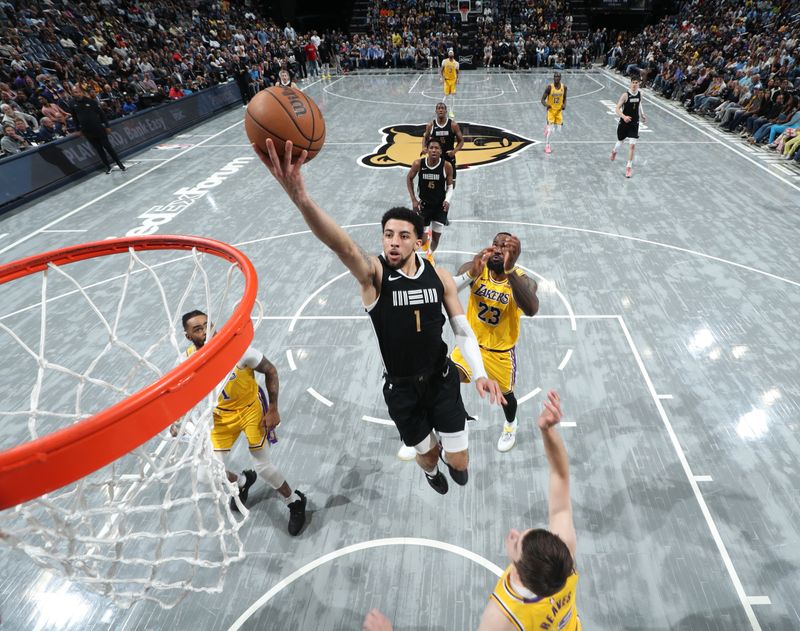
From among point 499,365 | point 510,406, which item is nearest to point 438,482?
point 510,406

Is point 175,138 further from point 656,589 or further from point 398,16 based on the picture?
point 398,16

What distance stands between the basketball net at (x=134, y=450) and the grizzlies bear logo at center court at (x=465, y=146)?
5.72 meters

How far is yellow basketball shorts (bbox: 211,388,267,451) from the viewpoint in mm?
3471

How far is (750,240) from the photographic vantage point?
24.5ft

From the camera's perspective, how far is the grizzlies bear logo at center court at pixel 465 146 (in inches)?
A: 456

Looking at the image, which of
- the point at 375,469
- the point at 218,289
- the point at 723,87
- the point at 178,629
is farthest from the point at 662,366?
the point at 723,87

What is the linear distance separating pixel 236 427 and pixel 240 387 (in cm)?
30

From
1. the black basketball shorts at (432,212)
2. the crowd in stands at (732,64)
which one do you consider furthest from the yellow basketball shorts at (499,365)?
the crowd in stands at (732,64)

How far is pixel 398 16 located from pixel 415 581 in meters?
32.6

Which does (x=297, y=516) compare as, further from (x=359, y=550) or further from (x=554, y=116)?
(x=554, y=116)

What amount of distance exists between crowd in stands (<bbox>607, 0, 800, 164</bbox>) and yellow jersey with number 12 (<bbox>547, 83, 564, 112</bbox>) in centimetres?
491

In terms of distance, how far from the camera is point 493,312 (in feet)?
12.7

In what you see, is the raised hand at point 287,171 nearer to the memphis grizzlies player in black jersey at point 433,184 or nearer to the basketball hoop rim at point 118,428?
the basketball hoop rim at point 118,428

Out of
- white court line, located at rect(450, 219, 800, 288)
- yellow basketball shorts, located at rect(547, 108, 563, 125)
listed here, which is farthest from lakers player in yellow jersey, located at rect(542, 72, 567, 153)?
white court line, located at rect(450, 219, 800, 288)
